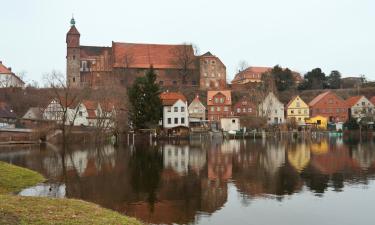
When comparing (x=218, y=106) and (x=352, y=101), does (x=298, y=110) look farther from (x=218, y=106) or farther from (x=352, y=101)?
(x=218, y=106)

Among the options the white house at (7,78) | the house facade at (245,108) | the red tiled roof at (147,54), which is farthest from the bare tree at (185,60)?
the white house at (7,78)

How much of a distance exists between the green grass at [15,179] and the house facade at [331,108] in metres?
82.4

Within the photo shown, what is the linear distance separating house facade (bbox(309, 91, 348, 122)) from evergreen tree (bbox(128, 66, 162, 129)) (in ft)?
145

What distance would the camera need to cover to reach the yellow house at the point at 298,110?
325 ft

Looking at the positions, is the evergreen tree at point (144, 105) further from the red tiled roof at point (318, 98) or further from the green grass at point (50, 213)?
the green grass at point (50, 213)

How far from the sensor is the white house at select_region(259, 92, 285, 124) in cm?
9312

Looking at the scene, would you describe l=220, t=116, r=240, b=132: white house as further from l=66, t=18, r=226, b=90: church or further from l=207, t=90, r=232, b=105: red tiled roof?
l=66, t=18, r=226, b=90: church

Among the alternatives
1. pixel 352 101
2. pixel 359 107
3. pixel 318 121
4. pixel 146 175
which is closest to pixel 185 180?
pixel 146 175

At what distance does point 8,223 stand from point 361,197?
17148 mm

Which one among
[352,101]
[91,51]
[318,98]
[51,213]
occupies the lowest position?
[51,213]

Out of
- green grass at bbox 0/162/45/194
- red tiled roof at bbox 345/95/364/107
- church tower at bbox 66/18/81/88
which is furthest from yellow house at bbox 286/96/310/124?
green grass at bbox 0/162/45/194

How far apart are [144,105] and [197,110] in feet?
72.6

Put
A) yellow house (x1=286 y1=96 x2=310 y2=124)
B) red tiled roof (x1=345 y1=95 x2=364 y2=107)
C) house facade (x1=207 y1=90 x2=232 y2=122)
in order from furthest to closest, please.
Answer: yellow house (x1=286 y1=96 x2=310 y2=124) < red tiled roof (x1=345 y1=95 x2=364 y2=107) < house facade (x1=207 y1=90 x2=232 y2=122)

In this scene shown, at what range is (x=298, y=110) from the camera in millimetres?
99312
